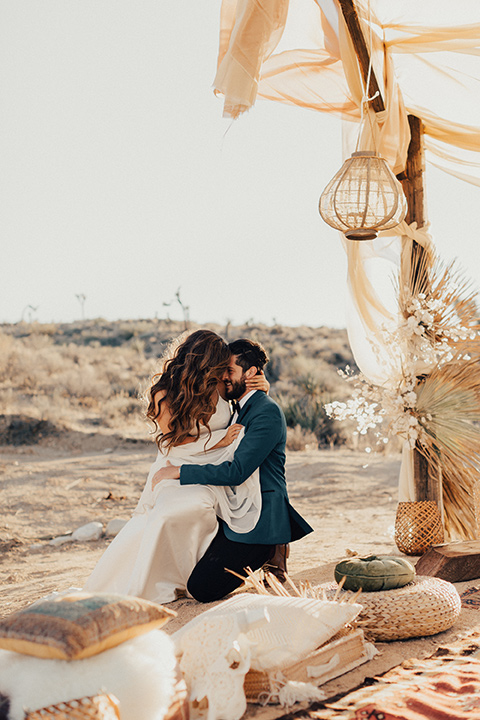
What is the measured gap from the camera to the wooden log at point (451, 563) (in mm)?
4148

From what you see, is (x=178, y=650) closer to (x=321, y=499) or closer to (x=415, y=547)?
(x=415, y=547)

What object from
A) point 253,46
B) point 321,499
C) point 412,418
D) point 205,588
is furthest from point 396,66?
point 321,499

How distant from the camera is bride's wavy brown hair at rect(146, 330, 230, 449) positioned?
3973 mm

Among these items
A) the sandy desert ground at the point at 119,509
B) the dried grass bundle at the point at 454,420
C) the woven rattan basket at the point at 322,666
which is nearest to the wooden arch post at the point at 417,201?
the dried grass bundle at the point at 454,420

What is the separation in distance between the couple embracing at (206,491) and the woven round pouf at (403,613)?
2.58ft

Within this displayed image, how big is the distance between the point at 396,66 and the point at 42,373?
14992 millimetres

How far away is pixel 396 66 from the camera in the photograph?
16.4ft

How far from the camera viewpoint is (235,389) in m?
4.21

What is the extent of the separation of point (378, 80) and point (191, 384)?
7.89 feet

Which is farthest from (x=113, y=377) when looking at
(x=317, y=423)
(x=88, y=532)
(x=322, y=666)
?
(x=322, y=666)

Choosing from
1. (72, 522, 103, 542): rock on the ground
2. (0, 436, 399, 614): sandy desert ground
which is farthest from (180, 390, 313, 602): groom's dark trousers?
(72, 522, 103, 542): rock on the ground

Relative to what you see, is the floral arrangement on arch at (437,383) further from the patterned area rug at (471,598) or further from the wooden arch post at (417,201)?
the patterned area rug at (471,598)

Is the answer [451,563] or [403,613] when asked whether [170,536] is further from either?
[451,563]

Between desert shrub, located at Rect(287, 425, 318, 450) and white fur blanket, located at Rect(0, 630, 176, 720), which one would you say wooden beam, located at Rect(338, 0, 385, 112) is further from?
desert shrub, located at Rect(287, 425, 318, 450)
